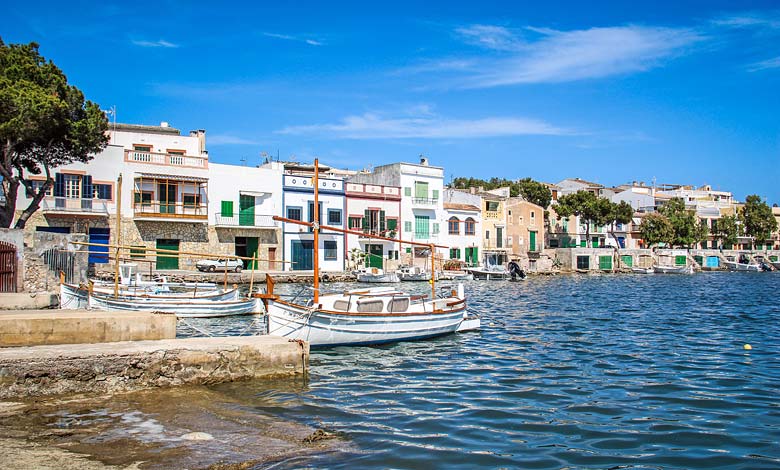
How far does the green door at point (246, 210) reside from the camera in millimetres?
49031

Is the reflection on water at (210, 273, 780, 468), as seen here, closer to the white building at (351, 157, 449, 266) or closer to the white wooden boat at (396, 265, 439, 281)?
the white wooden boat at (396, 265, 439, 281)

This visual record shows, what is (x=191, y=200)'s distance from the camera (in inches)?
1849

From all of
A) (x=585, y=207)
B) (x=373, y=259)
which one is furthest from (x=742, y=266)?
(x=373, y=259)

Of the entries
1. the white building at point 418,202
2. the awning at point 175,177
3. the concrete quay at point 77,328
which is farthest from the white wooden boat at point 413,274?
the concrete quay at point 77,328

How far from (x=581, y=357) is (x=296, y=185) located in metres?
37.5

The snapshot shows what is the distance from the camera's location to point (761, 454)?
919cm

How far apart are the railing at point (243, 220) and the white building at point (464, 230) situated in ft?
63.0

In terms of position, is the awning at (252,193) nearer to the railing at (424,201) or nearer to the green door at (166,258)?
the green door at (166,258)

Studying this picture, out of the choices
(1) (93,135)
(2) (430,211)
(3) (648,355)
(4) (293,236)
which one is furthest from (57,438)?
(2) (430,211)

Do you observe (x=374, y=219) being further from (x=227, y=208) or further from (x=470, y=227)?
(x=227, y=208)

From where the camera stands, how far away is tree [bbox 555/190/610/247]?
3073 inches

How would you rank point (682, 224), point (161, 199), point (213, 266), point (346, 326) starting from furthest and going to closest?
point (682, 224), point (161, 199), point (213, 266), point (346, 326)

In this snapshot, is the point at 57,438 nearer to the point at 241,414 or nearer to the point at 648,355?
the point at 241,414

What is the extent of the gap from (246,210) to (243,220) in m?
0.90
